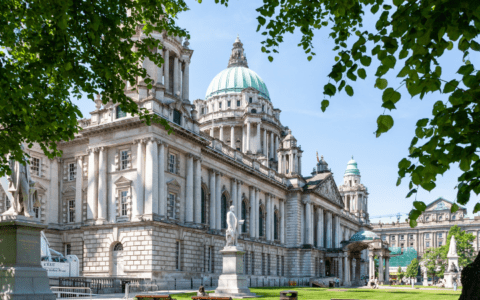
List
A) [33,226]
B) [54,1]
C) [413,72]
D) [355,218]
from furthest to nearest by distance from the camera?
[355,218] < [33,226] < [54,1] < [413,72]

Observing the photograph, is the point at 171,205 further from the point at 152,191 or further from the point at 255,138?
the point at 255,138

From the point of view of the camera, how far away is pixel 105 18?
1348 cm

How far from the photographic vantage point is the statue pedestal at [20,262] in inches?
539

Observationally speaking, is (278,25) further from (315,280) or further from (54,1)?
(315,280)

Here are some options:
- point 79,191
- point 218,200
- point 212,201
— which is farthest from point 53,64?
point 218,200

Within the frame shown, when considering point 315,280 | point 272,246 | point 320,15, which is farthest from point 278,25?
point 315,280

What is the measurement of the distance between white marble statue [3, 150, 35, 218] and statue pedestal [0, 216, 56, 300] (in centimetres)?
31

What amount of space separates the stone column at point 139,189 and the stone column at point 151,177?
470mm

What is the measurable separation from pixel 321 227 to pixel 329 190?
7.84m

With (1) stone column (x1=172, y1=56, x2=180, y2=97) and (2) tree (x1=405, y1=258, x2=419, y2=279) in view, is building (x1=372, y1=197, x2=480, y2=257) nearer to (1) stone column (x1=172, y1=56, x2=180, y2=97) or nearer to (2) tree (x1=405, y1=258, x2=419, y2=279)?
(2) tree (x1=405, y1=258, x2=419, y2=279)

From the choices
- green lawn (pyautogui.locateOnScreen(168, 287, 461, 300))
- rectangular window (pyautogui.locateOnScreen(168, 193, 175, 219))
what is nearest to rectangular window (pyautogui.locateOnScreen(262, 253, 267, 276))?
green lawn (pyautogui.locateOnScreen(168, 287, 461, 300))

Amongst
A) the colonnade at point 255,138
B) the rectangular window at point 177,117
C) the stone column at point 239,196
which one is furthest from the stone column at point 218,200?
the colonnade at point 255,138

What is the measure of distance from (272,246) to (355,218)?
48040 mm

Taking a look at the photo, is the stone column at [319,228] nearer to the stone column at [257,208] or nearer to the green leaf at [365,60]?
the stone column at [257,208]
